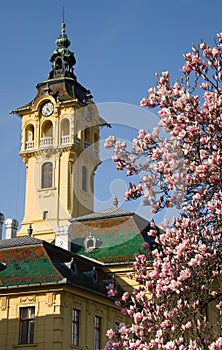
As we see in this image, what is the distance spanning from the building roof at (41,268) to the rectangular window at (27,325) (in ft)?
3.92

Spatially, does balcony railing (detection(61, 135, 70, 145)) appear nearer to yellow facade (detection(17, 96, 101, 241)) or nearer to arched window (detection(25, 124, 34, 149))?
yellow facade (detection(17, 96, 101, 241))

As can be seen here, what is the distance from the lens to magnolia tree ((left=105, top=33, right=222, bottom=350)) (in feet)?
38.2

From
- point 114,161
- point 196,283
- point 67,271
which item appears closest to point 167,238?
point 196,283

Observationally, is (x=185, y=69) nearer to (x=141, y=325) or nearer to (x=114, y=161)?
(x=114, y=161)

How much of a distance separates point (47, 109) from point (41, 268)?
2684cm

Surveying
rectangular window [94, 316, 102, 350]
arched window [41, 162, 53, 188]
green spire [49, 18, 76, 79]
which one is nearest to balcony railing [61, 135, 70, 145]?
arched window [41, 162, 53, 188]

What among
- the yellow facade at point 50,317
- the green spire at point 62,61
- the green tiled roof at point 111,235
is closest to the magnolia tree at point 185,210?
the yellow facade at point 50,317

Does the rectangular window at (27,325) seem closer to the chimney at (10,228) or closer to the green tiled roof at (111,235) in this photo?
the green tiled roof at (111,235)

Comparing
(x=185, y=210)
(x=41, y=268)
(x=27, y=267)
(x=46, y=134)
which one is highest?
(x=46, y=134)

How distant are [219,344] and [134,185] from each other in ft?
12.1

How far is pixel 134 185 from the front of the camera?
42.8 feet

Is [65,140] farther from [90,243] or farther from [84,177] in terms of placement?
[90,243]

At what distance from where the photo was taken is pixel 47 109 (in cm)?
5553

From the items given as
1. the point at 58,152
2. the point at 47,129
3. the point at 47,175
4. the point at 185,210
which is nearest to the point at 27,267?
the point at 185,210
